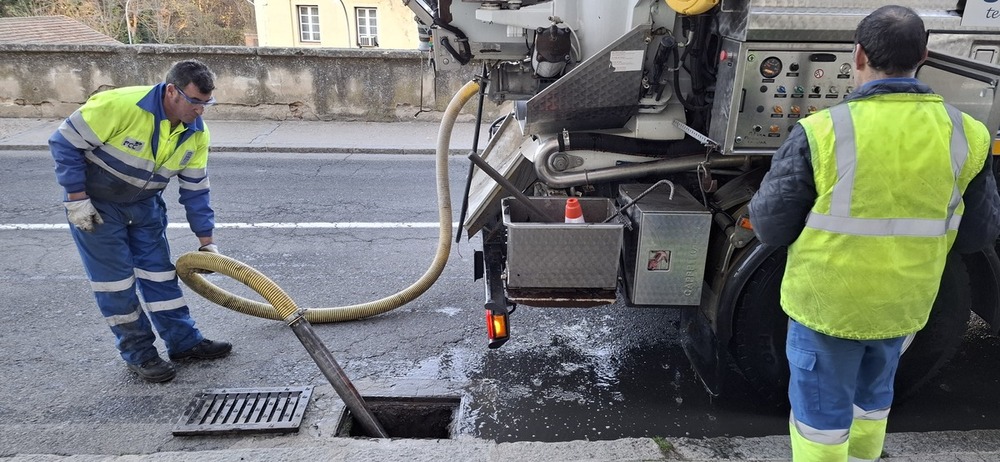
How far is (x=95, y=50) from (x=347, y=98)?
385cm

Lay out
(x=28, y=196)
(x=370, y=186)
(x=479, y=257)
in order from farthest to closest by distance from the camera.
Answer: (x=370, y=186)
(x=28, y=196)
(x=479, y=257)

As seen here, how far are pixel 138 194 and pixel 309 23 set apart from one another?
84.3 ft

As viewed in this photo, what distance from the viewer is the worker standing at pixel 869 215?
192 cm

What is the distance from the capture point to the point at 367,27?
26.6m

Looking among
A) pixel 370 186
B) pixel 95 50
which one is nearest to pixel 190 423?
pixel 370 186

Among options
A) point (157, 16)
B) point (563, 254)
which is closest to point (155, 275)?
point (563, 254)

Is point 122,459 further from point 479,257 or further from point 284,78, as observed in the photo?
point 284,78

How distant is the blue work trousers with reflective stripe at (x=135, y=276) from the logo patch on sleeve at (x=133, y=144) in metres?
0.29

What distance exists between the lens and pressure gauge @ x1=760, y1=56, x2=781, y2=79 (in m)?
2.60

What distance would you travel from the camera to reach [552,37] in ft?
10.2

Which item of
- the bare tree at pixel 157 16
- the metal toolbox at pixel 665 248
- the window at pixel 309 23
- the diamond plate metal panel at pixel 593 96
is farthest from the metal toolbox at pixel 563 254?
the window at pixel 309 23

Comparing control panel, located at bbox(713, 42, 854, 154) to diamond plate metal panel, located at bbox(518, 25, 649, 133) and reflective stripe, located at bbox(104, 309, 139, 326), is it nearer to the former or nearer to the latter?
diamond plate metal panel, located at bbox(518, 25, 649, 133)

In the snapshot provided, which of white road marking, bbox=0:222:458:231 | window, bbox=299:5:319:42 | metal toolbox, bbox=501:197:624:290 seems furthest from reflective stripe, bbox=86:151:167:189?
window, bbox=299:5:319:42

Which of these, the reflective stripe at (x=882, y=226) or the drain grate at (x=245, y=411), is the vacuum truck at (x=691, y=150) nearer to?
the reflective stripe at (x=882, y=226)
